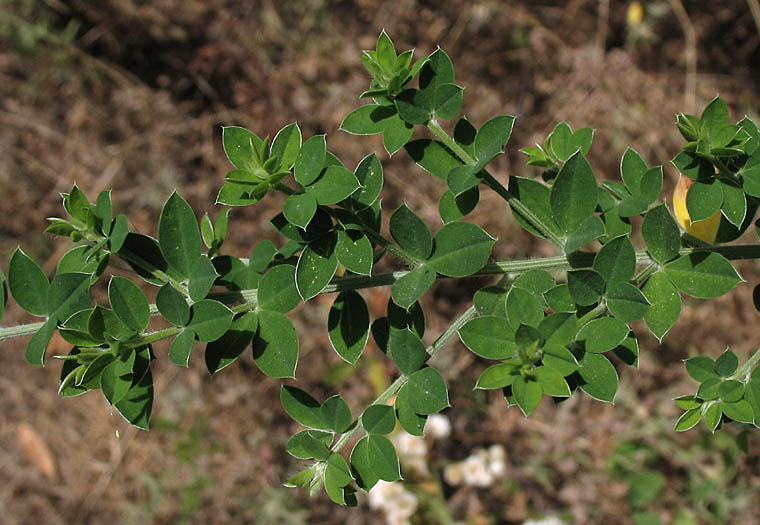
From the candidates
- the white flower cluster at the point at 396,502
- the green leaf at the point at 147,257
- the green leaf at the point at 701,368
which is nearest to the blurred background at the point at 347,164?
the white flower cluster at the point at 396,502

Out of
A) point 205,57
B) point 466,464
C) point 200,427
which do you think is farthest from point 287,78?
point 466,464

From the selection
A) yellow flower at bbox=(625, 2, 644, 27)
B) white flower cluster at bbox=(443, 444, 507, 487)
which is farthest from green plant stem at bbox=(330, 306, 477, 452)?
yellow flower at bbox=(625, 2, 644, 27)

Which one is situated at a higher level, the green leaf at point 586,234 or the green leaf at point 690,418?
the green leaf at point 586,234

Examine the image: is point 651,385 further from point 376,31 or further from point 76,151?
point 76,151

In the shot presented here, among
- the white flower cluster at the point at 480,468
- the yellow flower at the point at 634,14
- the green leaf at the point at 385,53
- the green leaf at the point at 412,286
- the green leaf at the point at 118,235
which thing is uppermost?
the green leaf at the point at 385,53

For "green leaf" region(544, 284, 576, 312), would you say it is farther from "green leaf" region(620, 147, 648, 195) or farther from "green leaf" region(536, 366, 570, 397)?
"green leaf" region(620, 147, 648, 195)

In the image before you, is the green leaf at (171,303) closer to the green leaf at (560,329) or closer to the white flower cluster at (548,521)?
the green leaf at (560,329)
